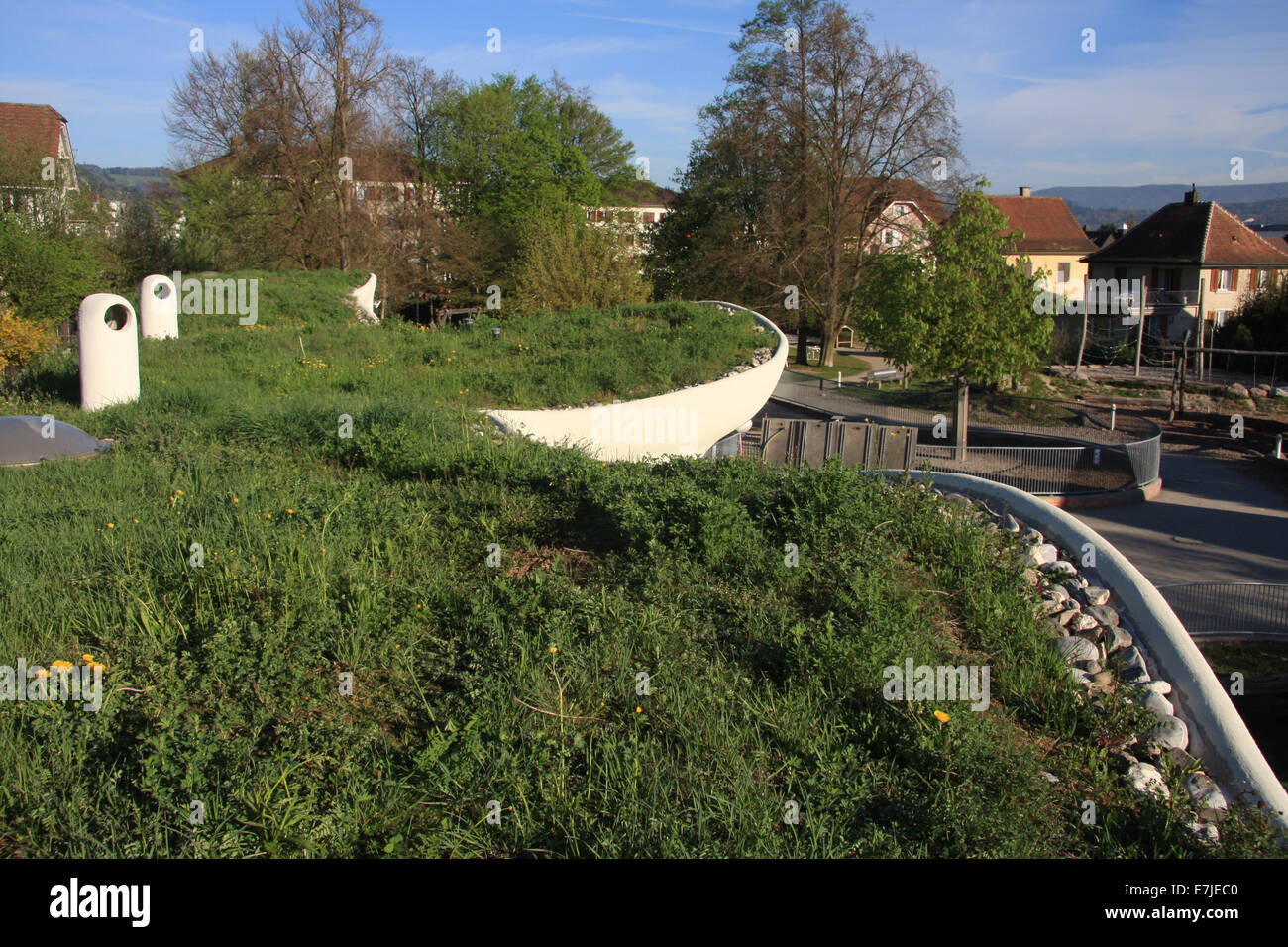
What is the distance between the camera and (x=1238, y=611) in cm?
1013

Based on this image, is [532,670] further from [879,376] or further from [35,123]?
[35,123]

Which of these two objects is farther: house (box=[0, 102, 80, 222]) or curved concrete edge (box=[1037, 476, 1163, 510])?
house (box=[0, 102, 80, 222])

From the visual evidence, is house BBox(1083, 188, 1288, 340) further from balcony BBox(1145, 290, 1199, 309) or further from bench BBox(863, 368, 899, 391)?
bench BBox(863, 368, 899, 391)

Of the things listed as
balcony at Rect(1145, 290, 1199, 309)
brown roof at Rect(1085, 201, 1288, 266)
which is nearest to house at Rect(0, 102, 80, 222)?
balcony at Rect(1145, 290, 1199, 309)

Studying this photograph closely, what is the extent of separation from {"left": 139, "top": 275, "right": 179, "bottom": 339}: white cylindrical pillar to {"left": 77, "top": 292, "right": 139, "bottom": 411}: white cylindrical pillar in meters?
6.14

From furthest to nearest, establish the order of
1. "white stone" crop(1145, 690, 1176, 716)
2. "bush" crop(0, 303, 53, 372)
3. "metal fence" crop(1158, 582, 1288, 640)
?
1. "bush" crop(0, 303, 53, 372)
2. "metal fence" crop(1158, 582, 1288, 640)
3. "white stone" crop(1145, 690, 1176, 716)

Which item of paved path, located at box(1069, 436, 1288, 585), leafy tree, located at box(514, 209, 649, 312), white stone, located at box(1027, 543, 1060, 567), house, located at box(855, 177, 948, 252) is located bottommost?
paved path, located at box(1069, 436, 1288, 585)

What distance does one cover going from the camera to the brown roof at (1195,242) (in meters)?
45.7

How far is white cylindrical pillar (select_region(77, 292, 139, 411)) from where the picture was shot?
1195 cm

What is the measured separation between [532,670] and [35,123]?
155 feet

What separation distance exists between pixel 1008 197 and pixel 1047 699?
227 feet

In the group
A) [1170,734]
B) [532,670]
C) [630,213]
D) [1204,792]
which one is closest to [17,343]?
[532,670]

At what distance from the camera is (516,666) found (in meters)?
4.63

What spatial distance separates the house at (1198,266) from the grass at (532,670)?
1811 inches
